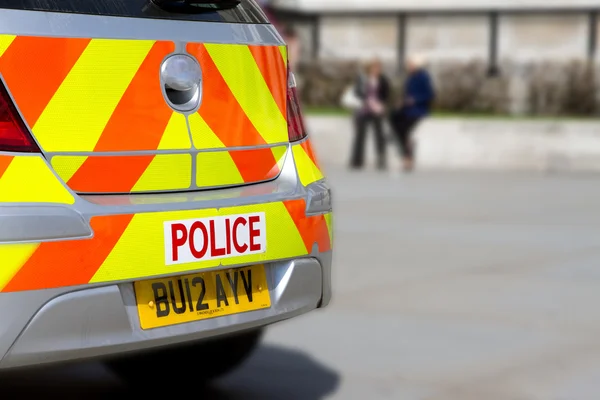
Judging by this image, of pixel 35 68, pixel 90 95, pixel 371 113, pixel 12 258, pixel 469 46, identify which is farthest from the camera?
pixel 469 46

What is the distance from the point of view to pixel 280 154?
3.92m

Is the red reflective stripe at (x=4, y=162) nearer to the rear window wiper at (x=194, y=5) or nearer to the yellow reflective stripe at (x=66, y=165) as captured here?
the yellow reflective stripe at (x=66, y=165)

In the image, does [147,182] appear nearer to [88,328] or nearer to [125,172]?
[125,172]

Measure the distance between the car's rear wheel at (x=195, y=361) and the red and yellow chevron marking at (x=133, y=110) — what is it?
95 centimetres

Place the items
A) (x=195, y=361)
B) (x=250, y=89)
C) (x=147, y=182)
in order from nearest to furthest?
(x=147, y=182) < (x=250, y=89) < (x=195, y=361)

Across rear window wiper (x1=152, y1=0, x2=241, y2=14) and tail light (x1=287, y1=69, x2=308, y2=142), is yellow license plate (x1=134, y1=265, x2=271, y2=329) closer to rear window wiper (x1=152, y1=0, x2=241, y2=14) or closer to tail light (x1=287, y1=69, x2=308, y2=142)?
→ tail light (x1=287, y1=69, x2=308, y2=142)

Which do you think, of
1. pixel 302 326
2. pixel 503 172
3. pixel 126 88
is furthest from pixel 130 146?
pixel 503 172

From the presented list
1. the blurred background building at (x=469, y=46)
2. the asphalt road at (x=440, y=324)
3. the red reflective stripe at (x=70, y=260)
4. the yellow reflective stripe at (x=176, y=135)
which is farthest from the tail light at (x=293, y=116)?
the blurred background building at (x=469, y=46)

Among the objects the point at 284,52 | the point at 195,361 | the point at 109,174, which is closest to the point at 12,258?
the point at 109,174

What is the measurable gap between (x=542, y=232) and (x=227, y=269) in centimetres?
586

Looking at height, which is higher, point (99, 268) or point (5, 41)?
point (5, 41)

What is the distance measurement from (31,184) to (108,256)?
295mm

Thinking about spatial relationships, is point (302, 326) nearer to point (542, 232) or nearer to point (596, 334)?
point (596, 334)

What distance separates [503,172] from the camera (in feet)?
50.1
